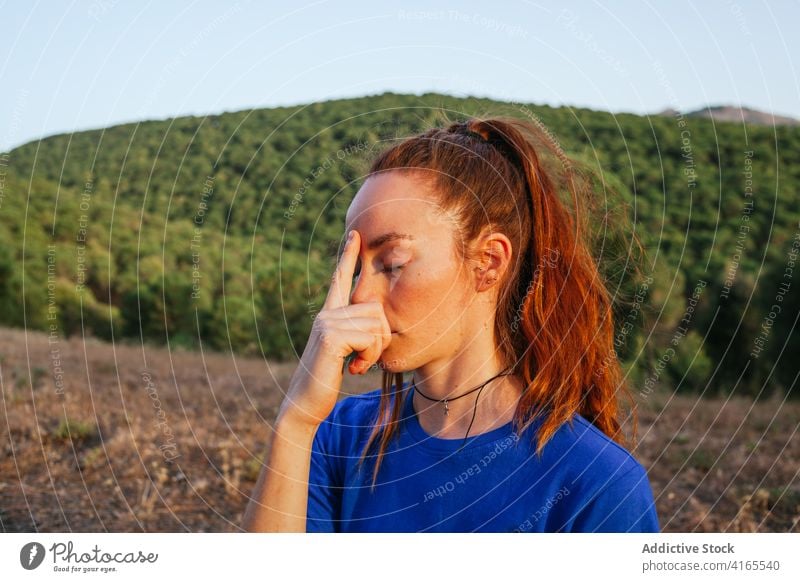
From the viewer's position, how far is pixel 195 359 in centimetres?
1043

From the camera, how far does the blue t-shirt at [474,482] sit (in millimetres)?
1583

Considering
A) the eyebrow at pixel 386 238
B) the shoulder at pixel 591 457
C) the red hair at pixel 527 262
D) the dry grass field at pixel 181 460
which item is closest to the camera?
the shoulder at pixel 591 457

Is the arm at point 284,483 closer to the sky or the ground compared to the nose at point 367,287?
closer to the ground

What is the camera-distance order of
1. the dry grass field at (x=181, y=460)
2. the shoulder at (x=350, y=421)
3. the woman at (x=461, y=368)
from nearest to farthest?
the woman at (x=461, y=368) < the shoulder at (x=350, y=421) < the dry grass field at (x=181, y=460)

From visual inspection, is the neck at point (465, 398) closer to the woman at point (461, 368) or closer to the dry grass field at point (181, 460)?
the woman at point (461, 368)

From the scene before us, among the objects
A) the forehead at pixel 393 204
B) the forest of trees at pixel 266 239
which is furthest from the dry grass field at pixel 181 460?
the forehead at pixel 393 204

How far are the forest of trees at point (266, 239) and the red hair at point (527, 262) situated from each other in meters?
4.28

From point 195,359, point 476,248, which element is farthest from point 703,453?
point 195,359

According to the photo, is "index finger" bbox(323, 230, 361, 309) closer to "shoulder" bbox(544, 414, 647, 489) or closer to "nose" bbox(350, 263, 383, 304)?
"nose" bbox(350, 263, 383, 304)

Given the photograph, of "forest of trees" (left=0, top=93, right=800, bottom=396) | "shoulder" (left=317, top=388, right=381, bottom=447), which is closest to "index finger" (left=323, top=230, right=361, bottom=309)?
"shoulder" (left=317, top=388, right=381, bottom=447)

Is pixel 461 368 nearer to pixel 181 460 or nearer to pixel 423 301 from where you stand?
pixel 423 301

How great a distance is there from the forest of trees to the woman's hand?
4649 millimetres

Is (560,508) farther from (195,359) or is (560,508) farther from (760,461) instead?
(195,359)
